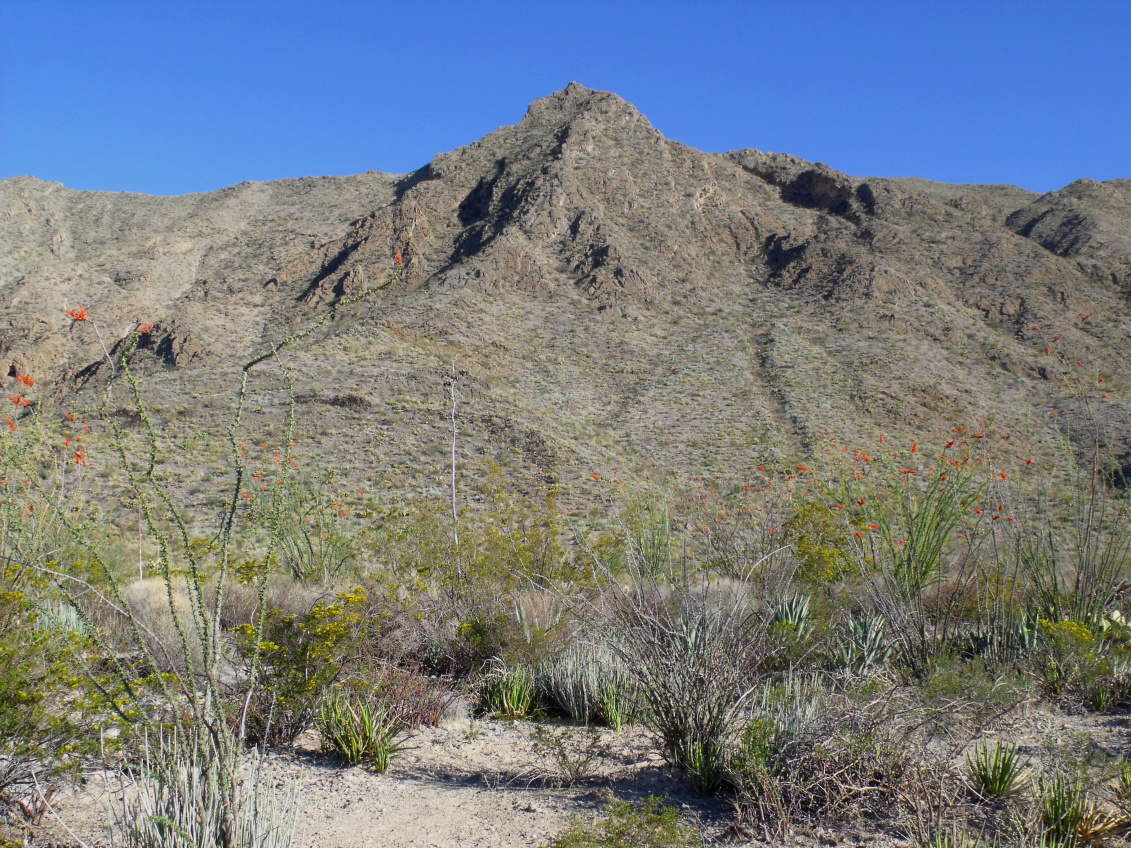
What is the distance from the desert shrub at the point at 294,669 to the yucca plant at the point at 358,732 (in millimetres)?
166

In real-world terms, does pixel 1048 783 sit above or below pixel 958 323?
below

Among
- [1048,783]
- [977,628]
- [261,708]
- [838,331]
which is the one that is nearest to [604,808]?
[1048,783]

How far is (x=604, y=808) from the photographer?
4355 millimetres

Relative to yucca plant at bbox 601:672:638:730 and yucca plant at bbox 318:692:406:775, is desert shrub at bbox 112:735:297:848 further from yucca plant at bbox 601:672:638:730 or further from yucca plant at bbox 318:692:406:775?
yucca plant at bbox 601:672:638:730

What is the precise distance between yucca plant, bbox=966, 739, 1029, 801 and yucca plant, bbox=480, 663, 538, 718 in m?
3.32

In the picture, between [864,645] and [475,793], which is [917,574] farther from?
[475,793]

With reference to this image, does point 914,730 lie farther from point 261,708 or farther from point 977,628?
point 261,708

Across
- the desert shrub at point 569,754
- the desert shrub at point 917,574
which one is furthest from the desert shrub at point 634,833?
the desert shrub at point 917,574

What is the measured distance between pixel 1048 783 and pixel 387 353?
3119cm

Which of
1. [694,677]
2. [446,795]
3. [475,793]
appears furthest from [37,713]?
[694,677]

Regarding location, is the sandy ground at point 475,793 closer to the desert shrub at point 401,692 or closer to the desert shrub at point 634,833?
the desert shrub at point 401,692

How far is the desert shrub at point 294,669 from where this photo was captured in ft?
18.2

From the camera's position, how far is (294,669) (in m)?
5.73

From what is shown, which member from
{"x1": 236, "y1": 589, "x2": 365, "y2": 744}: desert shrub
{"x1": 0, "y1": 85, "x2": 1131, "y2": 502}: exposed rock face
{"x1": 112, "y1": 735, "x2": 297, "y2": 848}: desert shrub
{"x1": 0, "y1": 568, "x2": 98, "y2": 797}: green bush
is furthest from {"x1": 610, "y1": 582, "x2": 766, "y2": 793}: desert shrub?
{"x1": 0, "y1": 85, "x2": 1131, "y2": 502}: exposed rock face
